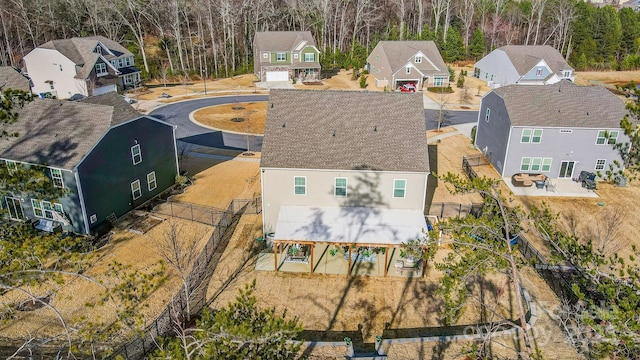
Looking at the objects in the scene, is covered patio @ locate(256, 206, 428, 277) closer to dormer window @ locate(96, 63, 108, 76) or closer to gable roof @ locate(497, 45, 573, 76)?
dormer window @ locate(96, 63, 108, 76)

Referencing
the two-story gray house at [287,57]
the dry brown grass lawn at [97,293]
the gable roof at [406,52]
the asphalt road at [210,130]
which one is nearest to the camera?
the dry brown grass lawn at [97,293]

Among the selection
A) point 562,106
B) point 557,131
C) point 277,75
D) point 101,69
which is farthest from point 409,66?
point 101,69

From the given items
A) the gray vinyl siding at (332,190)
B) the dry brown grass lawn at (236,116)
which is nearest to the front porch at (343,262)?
the gray vinyl siding at (332,190)

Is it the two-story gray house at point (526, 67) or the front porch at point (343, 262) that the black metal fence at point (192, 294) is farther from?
the two-story gray house at point (526, 67)

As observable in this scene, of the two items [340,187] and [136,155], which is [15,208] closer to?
[136,155]

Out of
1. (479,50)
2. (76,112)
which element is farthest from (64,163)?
(479,50)

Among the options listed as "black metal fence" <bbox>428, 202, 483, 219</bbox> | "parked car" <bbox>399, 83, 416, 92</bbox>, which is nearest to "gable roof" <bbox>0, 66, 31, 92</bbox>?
"parked car" <bbox>399, 83, 416, 92</bbox>
